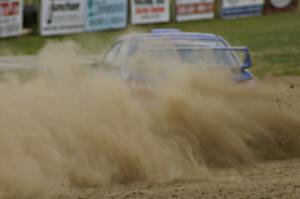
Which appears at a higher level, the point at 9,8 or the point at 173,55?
the point at 173,55

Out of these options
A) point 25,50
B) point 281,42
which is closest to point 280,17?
point 281,42

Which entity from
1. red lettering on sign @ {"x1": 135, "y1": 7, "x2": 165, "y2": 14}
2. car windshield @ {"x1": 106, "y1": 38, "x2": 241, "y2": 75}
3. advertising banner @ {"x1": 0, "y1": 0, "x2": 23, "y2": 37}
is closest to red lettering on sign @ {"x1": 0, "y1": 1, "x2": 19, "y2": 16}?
advertising banner @ {"x1": 0, "y1": 0, "x2": 23, "y2": 37}

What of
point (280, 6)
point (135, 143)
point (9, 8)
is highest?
point (135, 143)

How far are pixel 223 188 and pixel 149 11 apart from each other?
24081mm

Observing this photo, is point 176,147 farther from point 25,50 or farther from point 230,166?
point 25,50

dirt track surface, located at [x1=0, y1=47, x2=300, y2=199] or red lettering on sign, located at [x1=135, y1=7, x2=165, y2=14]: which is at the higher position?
dirt track surface, located at [x1=0, y1=47, x2=300, y2=199]

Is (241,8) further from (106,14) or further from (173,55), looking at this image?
(173,55)

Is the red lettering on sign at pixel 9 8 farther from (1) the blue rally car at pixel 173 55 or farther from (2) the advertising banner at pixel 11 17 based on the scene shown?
(1) the blue rally car at pixel 173 55

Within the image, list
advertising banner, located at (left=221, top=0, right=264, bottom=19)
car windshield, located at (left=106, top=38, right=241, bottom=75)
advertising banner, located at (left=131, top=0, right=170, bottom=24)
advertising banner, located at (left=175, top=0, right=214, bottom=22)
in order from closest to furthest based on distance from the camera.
A: car windshield, located at (left=106, top=38, right=241, bottom=75), advertising banner, located at (left=131, top=0, right=170, bottom=24), advertising banner, located at (left=175, top=0, right=214, bottom=22), advertising banner, located at (left=221, top=0, right=264, bottom=19)

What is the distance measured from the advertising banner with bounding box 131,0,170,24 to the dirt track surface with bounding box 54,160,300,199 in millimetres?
22225

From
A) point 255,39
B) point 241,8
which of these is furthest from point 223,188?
point 241,8

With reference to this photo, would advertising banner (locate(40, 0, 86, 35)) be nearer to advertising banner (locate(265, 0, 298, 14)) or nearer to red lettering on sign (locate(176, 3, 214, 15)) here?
red lettering on sign (locate(176, 3, 214, 15))

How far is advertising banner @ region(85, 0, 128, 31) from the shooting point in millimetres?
29828

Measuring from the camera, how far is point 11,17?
2853 cm
